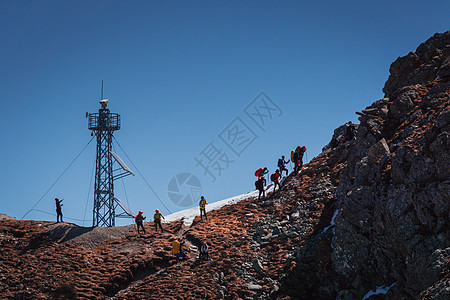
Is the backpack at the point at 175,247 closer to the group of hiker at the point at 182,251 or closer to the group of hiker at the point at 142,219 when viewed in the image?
the group of hiker at the point at 182,251

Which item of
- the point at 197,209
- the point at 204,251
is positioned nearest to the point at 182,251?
the point at 204,251

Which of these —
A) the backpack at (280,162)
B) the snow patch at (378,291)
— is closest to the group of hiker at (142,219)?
the backpack at (280,162)

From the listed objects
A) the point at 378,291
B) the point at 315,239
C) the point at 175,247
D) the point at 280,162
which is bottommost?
the point at 378,291

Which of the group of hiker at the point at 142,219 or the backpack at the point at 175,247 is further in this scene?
the group of hiker at the point at 142,219

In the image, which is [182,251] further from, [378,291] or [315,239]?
[378,291]

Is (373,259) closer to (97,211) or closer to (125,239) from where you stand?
(125,239)

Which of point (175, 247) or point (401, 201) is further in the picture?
point (175, 247)

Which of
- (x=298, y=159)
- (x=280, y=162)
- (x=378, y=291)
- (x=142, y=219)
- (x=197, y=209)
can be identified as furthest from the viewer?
(x=197, y=209)

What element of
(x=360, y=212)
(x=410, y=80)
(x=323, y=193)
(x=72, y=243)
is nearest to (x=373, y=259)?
(x=360, y=212)

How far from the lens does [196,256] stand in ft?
114

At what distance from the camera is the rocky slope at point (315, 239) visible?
2645cm

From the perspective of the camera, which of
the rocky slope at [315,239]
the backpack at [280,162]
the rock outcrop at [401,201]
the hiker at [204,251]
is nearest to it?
the rock outcrop at [401,201]

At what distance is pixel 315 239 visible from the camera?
1307 inches

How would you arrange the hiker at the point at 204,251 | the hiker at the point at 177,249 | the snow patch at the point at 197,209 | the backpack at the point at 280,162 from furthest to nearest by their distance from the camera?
1. the backpack at the point at 280,162
2. the snow patch at the point at 197,209
3. the hiker at the point at 177,249
4. the hiker at the point at 204,251
